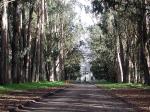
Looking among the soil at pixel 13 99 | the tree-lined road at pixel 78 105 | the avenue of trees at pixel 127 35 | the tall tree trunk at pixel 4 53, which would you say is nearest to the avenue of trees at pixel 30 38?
the tall tree trunk at pixel 4 53

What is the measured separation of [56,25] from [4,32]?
4487cm

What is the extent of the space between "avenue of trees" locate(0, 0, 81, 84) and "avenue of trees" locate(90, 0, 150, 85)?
7.32 m

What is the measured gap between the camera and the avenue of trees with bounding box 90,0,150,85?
3494 centimetres

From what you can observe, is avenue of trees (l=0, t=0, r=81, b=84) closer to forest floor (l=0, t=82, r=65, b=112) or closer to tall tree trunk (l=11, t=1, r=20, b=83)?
tall tree trunk (l=11, t=1, r=20, b=83)

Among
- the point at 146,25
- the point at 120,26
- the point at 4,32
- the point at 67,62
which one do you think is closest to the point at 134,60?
the point at 120,26

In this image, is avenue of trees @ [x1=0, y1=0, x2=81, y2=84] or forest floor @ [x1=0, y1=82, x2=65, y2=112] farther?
avenue of trees @ [x1=0, y1=0, x2=81, y2=84]

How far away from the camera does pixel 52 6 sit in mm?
60500

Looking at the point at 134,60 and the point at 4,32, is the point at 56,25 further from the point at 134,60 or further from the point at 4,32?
the point at 4,32

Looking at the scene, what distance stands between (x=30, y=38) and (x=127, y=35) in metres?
15.2

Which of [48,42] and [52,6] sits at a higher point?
[52,6]

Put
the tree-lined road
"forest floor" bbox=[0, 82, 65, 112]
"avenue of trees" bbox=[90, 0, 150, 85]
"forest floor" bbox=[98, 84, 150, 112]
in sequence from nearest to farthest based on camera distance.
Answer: the tree-lined road, "forest floor" bbox=[0, 82, 65, 112], "forest floor" bbox=[98, 84, 150, 112], "avenue of trees" bbox=[90, 0, 150, 85]

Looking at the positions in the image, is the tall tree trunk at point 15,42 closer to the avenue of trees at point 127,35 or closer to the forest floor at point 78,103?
the avenue of trees at point 127,35

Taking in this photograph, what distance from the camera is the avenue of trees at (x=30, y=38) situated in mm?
34744

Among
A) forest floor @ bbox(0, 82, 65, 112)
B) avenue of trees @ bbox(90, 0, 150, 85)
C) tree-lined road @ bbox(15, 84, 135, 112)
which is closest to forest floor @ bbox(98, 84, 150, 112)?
tree-lined road @ bbox(15, 84, 135, 112)
